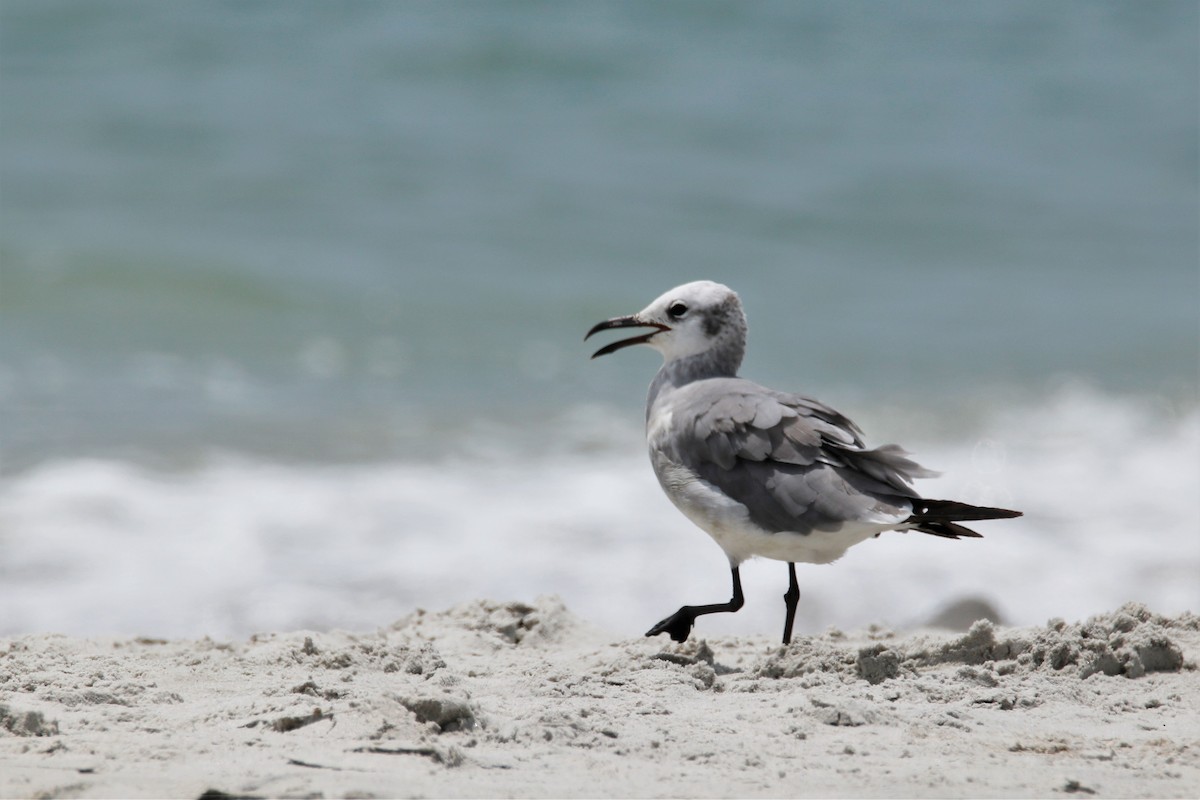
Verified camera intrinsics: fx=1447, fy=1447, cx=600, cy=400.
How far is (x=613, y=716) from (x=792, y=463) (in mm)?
1054

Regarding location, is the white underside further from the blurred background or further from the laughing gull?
the blurred background

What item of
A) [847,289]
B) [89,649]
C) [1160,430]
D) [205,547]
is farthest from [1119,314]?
[89,649]

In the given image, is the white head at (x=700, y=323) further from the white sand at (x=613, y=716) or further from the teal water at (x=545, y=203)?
the teal water at (x=545, y=203)

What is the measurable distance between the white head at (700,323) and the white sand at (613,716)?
0.98m

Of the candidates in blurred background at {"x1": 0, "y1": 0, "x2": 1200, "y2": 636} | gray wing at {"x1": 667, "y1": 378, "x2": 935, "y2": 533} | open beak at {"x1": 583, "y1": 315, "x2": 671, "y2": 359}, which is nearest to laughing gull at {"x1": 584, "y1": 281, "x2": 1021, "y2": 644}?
gray wing at {"x1": 667, "y1": 378, "x2": 935, "y2": 533}

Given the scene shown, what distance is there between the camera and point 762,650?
4438 millimetres

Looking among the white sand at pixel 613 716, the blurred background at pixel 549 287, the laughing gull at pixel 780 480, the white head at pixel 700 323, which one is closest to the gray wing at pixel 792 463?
the laughing gull at pixel 780 480

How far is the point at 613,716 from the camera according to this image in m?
3.26

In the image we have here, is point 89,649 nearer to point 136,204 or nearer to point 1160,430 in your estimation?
point 1160,430

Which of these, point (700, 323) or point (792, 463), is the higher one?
point (700, 323)

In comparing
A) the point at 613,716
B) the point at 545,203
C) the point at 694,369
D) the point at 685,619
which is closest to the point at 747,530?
the point at 685,619

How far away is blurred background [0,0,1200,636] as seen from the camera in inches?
249

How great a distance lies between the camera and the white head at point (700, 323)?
4691 millimetres

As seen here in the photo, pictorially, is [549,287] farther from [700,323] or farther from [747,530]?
[747,530]
